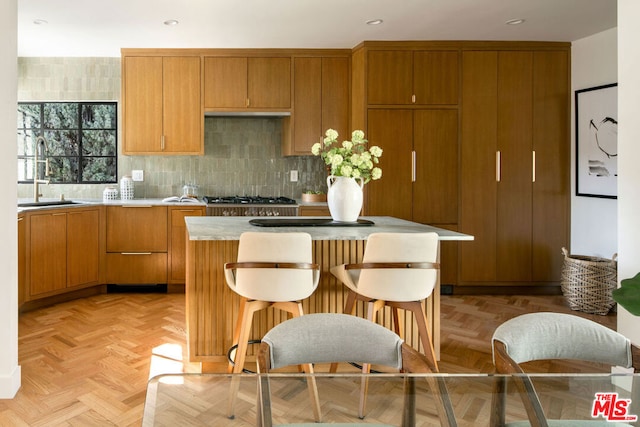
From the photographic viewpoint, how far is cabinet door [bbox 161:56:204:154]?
4957 mm

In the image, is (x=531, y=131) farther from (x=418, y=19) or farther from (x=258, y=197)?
(x=258, y=197)

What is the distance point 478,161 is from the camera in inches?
186

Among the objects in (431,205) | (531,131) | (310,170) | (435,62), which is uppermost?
(435,62)

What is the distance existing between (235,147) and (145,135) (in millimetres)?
980

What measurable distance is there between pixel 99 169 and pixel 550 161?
481cm

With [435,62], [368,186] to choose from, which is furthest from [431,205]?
[435,62]

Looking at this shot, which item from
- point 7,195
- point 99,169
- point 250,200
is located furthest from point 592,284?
point 99,169

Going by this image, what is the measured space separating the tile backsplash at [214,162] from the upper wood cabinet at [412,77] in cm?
120

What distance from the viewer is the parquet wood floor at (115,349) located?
2375 mm

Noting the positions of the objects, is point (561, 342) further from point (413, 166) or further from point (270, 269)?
point (413, 166)

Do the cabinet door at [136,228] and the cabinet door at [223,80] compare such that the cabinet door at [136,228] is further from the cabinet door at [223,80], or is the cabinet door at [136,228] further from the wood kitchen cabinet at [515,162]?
the wood kitchen cabinet at [515,162]

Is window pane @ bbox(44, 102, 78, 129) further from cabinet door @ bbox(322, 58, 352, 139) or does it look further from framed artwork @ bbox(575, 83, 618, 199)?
framed artwork @ bbox(575, 83, 618, 199)

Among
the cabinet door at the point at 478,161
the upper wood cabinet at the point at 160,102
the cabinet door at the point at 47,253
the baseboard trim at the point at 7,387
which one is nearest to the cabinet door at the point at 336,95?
the cabinet door at the point at 478,161

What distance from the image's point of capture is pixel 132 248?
4.73 meters
